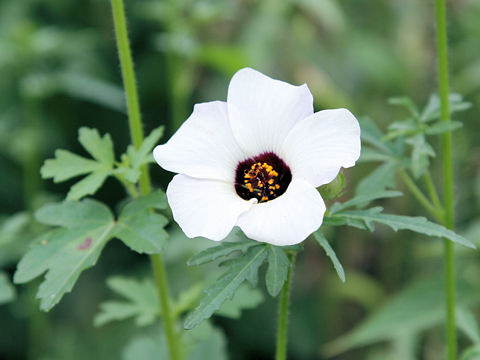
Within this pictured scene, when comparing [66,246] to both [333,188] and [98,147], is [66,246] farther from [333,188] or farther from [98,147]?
[333,188]

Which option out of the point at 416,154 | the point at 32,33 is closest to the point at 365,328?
the point at 416,154

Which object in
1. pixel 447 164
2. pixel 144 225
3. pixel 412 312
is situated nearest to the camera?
pixel 144 225

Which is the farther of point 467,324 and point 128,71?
point 467,324

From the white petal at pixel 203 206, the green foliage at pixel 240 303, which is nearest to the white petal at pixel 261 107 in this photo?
the white petal at pixel 203 206

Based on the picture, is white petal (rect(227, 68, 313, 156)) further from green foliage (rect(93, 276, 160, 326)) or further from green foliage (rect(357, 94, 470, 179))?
green foliage (rect(93, 276, 160, 326))

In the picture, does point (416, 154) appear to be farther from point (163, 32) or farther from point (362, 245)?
point (163, 32)

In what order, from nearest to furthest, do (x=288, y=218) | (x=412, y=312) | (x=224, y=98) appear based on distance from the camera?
(x=288, y=218), (x=412, y=312), (x=224, y=98)

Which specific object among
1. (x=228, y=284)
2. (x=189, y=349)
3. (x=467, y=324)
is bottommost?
(x=189, y=349)

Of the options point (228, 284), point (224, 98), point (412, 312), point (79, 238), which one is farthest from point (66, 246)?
point (224, 98)
